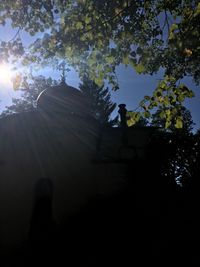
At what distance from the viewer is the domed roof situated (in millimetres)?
23497

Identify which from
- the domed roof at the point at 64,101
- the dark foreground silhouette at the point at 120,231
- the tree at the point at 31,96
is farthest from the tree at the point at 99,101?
A: the dark foreground silhouette at the point at 120,231

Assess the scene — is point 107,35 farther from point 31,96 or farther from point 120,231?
point 31,96

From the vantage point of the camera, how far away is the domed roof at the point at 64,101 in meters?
23.5

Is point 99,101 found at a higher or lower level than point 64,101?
higher

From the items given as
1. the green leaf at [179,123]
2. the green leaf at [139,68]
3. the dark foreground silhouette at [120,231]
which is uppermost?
the green leaf at [139,68]

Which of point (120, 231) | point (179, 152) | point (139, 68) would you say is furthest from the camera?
point (179, 152)

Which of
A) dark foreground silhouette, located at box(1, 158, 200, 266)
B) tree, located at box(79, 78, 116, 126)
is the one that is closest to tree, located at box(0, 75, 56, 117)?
tree, located at box(79, 78, 116, 126)

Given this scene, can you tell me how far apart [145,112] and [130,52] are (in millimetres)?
1813

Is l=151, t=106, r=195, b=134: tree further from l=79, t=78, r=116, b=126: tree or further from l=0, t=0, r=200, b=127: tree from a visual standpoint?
l=79, t=78, r=116, b=126: tree

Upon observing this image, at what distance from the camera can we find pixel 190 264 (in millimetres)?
8875

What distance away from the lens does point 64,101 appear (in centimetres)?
2419

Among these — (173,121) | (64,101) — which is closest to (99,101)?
(64,101)

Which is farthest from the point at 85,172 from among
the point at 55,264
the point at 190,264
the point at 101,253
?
the point at 55,264

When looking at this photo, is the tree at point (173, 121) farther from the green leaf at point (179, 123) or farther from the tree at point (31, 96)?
the tree at point (31, 96)
